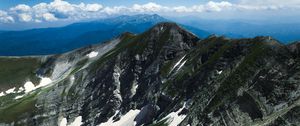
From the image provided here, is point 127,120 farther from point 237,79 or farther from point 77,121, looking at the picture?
point 237,79

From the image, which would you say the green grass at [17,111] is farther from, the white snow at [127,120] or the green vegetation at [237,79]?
the green vegetation at [237,79]

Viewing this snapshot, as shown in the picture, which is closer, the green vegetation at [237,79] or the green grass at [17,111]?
the green vegetation at [237,79]

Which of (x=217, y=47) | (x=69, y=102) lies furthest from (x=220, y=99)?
(x=69, y=102)

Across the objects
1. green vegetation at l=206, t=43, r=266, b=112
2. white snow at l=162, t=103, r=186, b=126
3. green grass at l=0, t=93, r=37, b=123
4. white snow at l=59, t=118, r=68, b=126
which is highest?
green vegetation at l=206, t=43, r=266, b=112

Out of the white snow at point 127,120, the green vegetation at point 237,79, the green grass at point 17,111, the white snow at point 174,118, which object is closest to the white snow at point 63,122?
the green grass at point 17,111

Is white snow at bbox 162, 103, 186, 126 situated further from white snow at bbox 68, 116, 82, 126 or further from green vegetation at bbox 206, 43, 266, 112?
white snow at bbox 68, 116, 82, 126

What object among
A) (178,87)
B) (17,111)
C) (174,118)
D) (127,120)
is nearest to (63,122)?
(17,111)

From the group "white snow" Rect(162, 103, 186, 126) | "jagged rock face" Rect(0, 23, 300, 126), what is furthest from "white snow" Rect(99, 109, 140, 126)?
"white snow" Rect(162, 103, 186, 126)

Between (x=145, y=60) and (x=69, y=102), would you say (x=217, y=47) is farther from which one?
(x=69, y=102)
